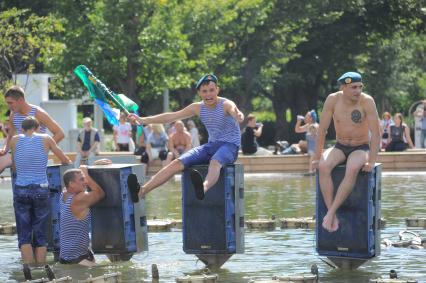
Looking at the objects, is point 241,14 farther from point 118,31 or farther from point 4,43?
point 4,43

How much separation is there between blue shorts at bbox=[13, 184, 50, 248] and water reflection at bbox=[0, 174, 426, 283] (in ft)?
1.11

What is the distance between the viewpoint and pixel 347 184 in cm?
1178

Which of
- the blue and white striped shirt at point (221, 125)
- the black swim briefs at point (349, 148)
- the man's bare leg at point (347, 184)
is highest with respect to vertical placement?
the blue and white striped shirt at point (221, 125)

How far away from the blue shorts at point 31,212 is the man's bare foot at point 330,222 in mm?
2970

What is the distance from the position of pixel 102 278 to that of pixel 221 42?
3205cm

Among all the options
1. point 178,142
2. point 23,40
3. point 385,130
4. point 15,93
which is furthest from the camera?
point 23,40

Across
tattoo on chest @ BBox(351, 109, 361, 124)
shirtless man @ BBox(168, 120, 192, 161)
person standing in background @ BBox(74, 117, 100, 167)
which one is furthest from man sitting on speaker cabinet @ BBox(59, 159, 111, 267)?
person standing in background @ BBox(74, 117, 100, 167)

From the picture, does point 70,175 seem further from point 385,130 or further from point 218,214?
point 385,130

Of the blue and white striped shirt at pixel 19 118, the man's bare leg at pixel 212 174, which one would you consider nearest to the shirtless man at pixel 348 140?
the man's bare leg at pixel 212 174

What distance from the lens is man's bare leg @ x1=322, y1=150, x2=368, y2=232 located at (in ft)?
38.7

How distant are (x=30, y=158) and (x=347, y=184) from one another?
10.8 feet

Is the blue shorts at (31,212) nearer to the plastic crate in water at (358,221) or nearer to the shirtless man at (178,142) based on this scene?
the plastic crate in water at (358,221)

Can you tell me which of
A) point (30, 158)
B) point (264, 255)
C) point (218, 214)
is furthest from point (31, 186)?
point (264, 255)

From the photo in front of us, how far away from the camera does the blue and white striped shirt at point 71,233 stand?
12.9 metres
